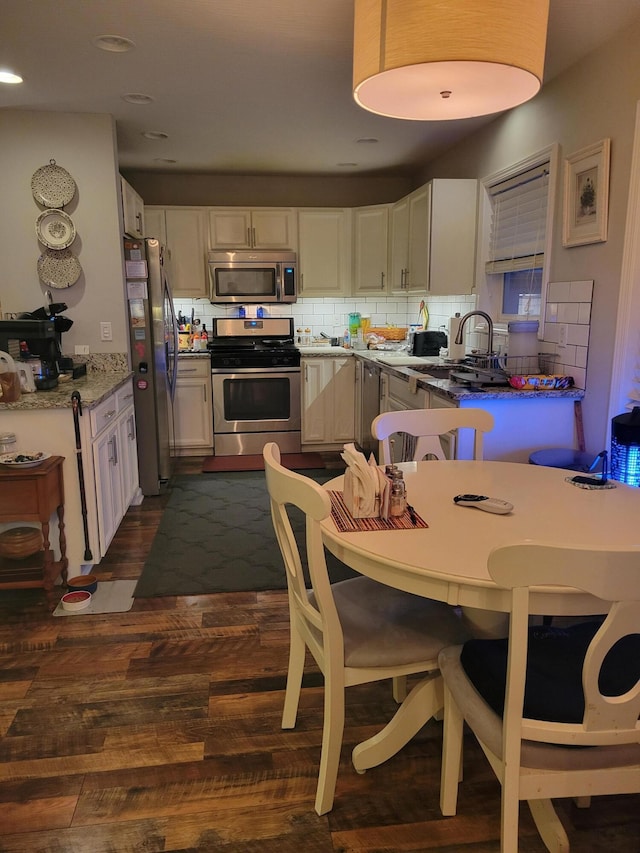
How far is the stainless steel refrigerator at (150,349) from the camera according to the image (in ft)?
13.5

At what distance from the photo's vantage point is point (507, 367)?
344 centimetres

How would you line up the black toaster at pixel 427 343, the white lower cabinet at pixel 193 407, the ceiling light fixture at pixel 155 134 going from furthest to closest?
the white lower cabinet at pixel 193 407 → the black toaster at pixel 427 343 → the ceiling light fixture at pixel 155 134

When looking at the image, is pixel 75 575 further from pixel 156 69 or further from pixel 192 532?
pixel 156 69

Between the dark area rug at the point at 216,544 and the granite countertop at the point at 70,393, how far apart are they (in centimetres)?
91

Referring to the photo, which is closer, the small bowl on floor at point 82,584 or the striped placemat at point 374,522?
the striped placemat at point 374,522

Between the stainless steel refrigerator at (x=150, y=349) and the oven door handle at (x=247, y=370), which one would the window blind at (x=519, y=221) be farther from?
the stainless steel refrigerator at (x=150, y=349)

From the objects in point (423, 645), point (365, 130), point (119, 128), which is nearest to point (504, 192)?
point (365, 130)

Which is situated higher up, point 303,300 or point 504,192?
point 504,192

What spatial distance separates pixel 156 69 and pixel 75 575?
8.33ft

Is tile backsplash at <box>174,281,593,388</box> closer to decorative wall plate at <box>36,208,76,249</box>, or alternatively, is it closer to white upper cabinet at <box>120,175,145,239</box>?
white upper cabinet at <box>120,175,145,239</box>

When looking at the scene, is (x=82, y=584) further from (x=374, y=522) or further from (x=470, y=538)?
(x=470, y=538)

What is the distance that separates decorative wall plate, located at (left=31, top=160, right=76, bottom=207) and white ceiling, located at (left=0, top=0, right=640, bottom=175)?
1.13ft

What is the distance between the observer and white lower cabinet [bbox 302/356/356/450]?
545 cm

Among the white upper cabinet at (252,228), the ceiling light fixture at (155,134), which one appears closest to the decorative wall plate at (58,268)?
the ceiling light fixture at (155,134)
